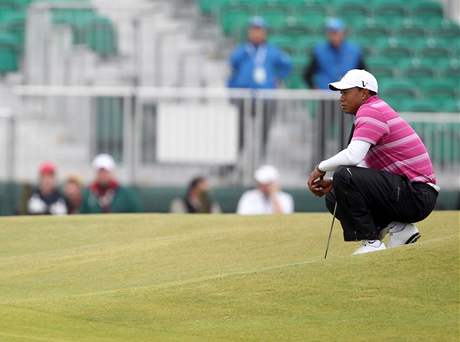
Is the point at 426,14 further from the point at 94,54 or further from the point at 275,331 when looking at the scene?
the point at 275,331

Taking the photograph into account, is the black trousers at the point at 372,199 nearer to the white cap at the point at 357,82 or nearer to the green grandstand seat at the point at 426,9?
the white cap at the point at 357,82

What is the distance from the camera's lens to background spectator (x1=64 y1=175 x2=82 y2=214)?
17.2m

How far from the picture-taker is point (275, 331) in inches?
345

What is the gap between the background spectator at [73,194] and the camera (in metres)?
17.2

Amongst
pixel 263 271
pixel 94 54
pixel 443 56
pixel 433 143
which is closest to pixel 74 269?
pixel 263 271

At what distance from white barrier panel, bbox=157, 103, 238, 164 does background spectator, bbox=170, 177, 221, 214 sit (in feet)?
1.29

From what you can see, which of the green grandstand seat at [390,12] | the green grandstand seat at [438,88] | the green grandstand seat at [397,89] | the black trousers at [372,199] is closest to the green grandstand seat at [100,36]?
the green grandstand seat at [397,89]

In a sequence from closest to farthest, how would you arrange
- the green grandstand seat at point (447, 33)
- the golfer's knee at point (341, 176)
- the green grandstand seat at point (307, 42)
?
the golfer's knee at point (341, 176) < the green grandstand seat at point (307, 42) < the green grandstand seat at point (447, 33)

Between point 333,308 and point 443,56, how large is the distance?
558 inches

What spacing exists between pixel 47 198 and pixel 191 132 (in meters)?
1.98

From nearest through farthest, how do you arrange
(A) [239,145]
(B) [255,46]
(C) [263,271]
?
(C) [263,271] < (A) [239,145] < (B) [255,46]

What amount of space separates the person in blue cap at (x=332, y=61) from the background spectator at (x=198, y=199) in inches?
97.2

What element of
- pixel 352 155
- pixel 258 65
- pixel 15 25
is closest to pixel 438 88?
pixel 258 65

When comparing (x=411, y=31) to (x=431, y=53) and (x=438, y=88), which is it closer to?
(x=431, y=53)
